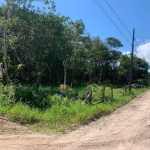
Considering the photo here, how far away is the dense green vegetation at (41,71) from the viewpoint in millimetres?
10538

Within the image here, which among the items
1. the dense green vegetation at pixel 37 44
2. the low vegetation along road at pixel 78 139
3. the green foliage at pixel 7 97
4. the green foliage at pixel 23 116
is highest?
the dense green vegetation at pixel 37 44

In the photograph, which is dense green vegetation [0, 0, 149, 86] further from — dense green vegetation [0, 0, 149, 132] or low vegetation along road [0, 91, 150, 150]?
low vegetation along road [0, 91, 150, 150]

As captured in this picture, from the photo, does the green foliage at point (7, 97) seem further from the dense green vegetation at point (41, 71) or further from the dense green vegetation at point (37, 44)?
the dense green vegetation at point (37, 44)

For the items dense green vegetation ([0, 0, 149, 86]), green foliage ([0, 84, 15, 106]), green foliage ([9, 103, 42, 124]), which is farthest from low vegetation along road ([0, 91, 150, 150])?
dense green vegetation ([0, 0, 149, 86])

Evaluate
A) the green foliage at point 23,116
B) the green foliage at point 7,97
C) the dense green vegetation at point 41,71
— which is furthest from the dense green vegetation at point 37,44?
the green foliage at point 23,116

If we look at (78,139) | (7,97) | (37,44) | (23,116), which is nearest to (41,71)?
(37,44)

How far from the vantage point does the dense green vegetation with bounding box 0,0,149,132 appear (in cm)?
1054

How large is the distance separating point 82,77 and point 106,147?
1834 inches

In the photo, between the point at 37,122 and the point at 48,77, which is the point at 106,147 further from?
the point at 48,77

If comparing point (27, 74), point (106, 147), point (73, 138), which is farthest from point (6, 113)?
point (27, 74)

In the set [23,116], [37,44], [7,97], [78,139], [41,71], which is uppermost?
[37,44]

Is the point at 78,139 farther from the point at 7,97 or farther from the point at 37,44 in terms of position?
the point at 37,44

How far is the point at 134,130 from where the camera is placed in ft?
30.5

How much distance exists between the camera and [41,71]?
31.7 meters
